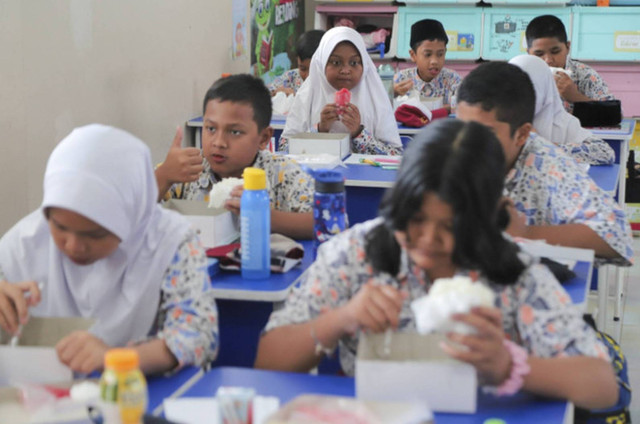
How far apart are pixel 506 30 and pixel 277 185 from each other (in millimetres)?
5301

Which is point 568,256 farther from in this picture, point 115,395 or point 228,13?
point 228,13

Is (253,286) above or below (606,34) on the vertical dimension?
below

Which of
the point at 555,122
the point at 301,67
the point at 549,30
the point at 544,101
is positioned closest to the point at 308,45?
the point at 301,67

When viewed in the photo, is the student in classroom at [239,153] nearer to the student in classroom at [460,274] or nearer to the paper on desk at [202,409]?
the student in classroom at [460,274]

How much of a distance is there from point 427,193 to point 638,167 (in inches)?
205

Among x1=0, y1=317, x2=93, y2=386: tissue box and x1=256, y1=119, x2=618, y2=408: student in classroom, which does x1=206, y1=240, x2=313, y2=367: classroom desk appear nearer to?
x1=256, y1=119, x2=618, y2=408: student in classroom

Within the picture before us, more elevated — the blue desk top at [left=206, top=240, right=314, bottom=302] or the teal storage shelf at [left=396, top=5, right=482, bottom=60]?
the teal storage shelf at [left=396, top=5, right=482, bottom=60]

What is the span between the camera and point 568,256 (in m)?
2.19

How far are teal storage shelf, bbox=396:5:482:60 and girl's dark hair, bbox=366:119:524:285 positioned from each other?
6.38 meters

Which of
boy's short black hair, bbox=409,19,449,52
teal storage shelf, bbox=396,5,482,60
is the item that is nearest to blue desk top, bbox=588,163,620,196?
boy's short black hair, bbox=409,19,449,52

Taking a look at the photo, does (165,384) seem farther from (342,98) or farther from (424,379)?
(342,98)

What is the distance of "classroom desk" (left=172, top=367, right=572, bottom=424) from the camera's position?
1408 millimetres

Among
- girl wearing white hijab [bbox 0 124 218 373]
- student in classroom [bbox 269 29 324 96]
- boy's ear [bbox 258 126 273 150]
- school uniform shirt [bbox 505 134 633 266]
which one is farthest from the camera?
student in classroom [bbox 269 29 324 96]

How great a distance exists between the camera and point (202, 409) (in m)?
1.41
